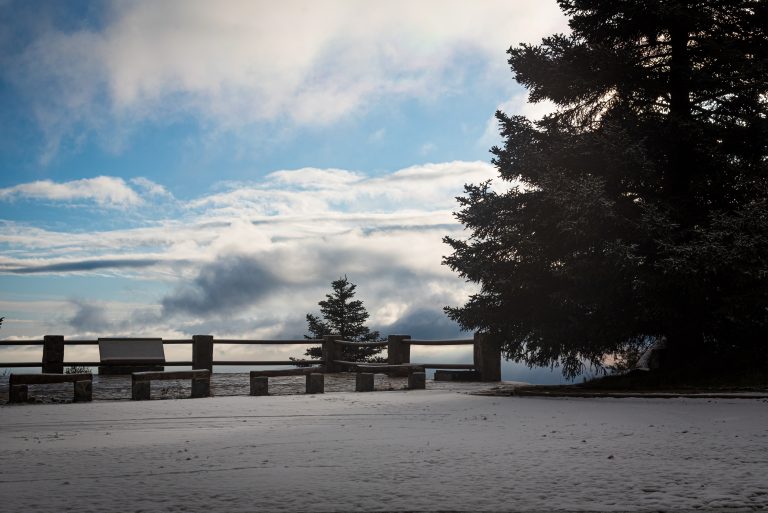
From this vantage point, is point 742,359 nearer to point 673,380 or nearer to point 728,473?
point 673,380

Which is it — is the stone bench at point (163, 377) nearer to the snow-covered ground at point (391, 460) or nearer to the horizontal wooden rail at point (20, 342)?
the snow-covered ground at point (391, 460)

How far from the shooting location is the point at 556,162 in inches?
626

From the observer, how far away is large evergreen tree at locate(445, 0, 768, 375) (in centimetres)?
1409

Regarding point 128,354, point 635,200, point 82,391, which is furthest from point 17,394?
point 635,200

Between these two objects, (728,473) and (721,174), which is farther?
(721,174)

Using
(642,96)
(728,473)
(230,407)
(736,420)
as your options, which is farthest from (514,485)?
(642,96)

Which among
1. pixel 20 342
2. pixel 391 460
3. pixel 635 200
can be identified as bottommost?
pixel 391 460

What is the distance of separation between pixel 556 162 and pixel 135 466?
12177 mm

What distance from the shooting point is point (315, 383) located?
1606 cm

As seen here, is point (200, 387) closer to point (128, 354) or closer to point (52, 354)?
point (128, 354)

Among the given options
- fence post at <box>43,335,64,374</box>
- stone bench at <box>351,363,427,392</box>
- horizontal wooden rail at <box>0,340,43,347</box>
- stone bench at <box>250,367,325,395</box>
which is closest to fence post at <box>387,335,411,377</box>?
stone bench at <box>351,363,427,392</box>

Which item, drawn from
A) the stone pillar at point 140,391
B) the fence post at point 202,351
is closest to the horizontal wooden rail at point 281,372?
the stone pillar at point 140,391

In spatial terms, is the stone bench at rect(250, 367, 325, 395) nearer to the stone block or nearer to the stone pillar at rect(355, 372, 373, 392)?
the stone pillar at rect(355, 372, 373, 392)

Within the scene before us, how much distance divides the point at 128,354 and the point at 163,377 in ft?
28.4
